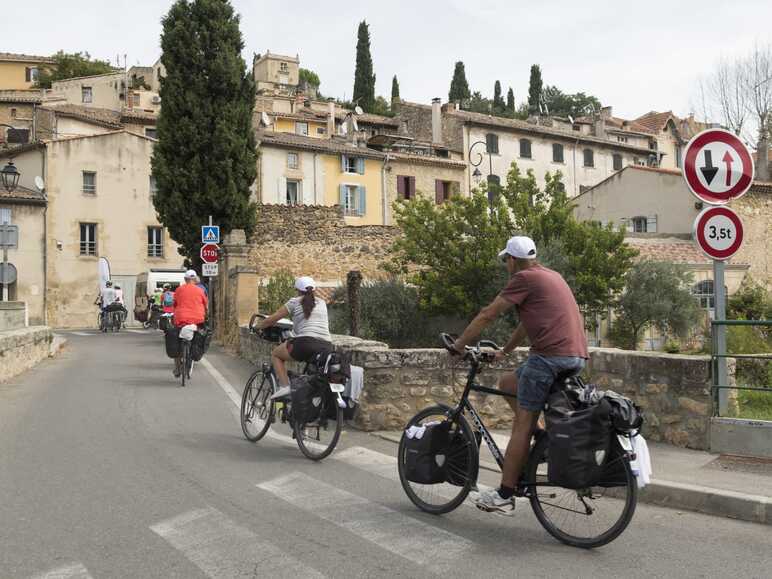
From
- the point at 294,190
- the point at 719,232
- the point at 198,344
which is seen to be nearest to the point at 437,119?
the point at 294,190

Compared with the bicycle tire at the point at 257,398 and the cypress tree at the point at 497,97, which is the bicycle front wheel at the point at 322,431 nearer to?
the bicycle tire at the point at 257,398

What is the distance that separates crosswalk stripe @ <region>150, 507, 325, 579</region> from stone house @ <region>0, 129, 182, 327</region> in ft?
137

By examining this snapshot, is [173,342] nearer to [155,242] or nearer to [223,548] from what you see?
[223,548]

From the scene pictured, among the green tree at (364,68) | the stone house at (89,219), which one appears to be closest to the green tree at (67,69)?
the green tree at (364,68)

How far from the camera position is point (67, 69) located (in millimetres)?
83438

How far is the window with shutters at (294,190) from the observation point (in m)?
48.8

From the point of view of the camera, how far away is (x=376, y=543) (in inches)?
195

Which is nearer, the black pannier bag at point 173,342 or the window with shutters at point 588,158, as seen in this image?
the black pannier bag at point 173,342

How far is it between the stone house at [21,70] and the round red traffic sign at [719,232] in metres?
89.8

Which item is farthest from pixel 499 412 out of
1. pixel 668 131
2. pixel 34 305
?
pixel 668 131

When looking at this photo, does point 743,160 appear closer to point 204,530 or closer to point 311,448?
point 311,448

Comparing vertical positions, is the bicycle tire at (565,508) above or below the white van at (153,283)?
below

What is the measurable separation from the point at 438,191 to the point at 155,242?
1833cm

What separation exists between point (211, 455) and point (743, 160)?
223 inches
